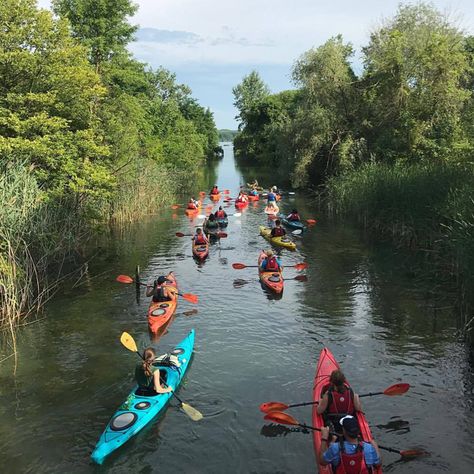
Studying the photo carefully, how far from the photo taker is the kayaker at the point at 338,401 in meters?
7.88

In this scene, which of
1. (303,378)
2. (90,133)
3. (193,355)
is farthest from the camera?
(90,133)

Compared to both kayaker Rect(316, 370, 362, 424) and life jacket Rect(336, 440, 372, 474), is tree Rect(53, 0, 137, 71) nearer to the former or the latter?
kayaker Rect(316, 370, 362, 424)

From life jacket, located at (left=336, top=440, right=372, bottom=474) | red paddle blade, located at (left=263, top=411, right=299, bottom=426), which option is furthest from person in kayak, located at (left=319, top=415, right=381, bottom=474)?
red paddle blade, located at (left=263, top=411, right=299, bottom=426)

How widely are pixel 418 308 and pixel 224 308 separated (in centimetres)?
574

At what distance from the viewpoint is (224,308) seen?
14.7 m

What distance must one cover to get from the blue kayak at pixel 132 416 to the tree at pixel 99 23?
21.0 metres

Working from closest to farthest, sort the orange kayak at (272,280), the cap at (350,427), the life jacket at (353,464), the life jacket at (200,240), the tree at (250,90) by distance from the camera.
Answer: the life jacket at (353,464)
the cap at (350,427)
the orange kayak at (272,280)
the life jacket at (200,240)
the tree at (250,90)

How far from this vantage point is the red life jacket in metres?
7.89

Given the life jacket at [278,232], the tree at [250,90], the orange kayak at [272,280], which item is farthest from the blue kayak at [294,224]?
the tree at [250,90]

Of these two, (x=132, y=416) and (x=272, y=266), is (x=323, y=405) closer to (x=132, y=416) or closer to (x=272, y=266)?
(x=132, y=416)

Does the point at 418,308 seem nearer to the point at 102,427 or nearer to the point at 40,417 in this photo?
the point at 102,427

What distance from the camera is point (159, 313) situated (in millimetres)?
13305

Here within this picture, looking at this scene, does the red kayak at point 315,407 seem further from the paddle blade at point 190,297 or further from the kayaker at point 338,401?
the paddle blade at point 190,297

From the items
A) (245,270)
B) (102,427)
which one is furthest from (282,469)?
(245,270)
